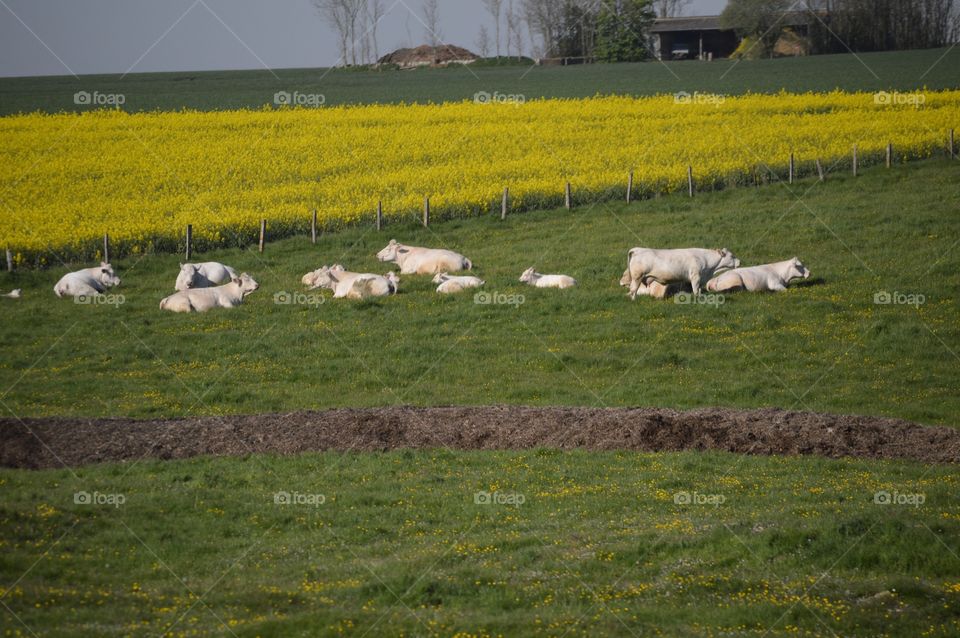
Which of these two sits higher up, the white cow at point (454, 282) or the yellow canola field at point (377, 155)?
the yellow canola field at point (377, 155)

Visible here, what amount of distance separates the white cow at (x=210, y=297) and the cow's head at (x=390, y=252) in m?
5.60

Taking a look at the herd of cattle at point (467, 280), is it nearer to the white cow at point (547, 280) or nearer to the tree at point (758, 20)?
the white cow at point (547, 280)

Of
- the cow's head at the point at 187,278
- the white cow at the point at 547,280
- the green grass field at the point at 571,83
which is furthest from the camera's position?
the green grass field at the point at 571,83

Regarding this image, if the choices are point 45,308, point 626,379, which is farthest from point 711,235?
point 45,308

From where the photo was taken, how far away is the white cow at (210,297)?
2862 cm

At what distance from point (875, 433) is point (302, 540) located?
10375mm

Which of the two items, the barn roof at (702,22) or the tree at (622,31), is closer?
the barn roof at (702,22)

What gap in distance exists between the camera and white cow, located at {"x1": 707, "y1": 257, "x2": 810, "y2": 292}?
2920 centimetres

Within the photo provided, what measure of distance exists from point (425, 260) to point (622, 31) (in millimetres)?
85619

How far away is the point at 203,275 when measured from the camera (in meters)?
31.7

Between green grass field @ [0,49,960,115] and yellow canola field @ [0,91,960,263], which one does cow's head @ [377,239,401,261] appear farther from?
green grass field @ [0,49,960,115]

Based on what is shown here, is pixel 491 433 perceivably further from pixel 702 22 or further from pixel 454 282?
pixel 702 22

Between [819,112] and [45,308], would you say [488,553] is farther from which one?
[819,112]

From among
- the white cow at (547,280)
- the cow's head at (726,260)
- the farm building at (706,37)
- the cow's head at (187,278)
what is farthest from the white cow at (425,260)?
the farm building at (706,37)
